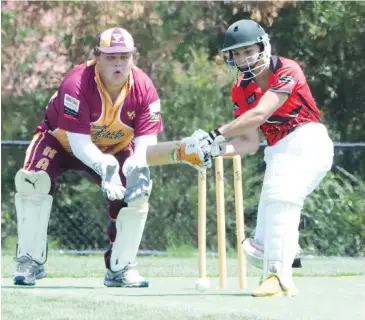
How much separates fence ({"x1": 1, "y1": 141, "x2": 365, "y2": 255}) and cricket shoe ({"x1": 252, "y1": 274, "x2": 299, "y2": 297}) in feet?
20.0

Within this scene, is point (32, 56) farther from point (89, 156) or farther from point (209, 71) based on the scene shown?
point (89, 156)

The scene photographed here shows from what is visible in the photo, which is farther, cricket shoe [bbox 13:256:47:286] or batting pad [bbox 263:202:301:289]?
cricket shoe [bbox 13:256:47:286]

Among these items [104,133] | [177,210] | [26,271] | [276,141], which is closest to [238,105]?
[276,141]

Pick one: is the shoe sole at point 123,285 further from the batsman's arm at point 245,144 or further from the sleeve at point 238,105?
the sleeve at point 238,105

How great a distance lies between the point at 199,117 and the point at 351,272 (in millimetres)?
4653

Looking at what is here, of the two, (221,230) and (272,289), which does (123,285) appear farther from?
(272,289)

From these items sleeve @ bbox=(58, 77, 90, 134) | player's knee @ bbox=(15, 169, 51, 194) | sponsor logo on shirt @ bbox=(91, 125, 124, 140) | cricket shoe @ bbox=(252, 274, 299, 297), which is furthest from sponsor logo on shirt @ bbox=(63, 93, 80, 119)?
cricket shoe @ bbox=(252, 274, 299, 297)

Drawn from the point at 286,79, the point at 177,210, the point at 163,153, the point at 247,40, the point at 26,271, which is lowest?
the point at 177,210

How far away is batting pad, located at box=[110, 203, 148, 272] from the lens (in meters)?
8.27

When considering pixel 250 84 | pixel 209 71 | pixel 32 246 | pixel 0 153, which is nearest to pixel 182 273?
pixel 32 246

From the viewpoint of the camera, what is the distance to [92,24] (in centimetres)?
1484

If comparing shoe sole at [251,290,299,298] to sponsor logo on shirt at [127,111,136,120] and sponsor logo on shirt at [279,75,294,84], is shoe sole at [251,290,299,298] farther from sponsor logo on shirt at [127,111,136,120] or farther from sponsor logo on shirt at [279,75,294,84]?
sponsor logo on shirt at [127,111,136,120]

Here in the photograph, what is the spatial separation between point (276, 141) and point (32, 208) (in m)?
1.77

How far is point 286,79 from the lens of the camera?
7.36 m
